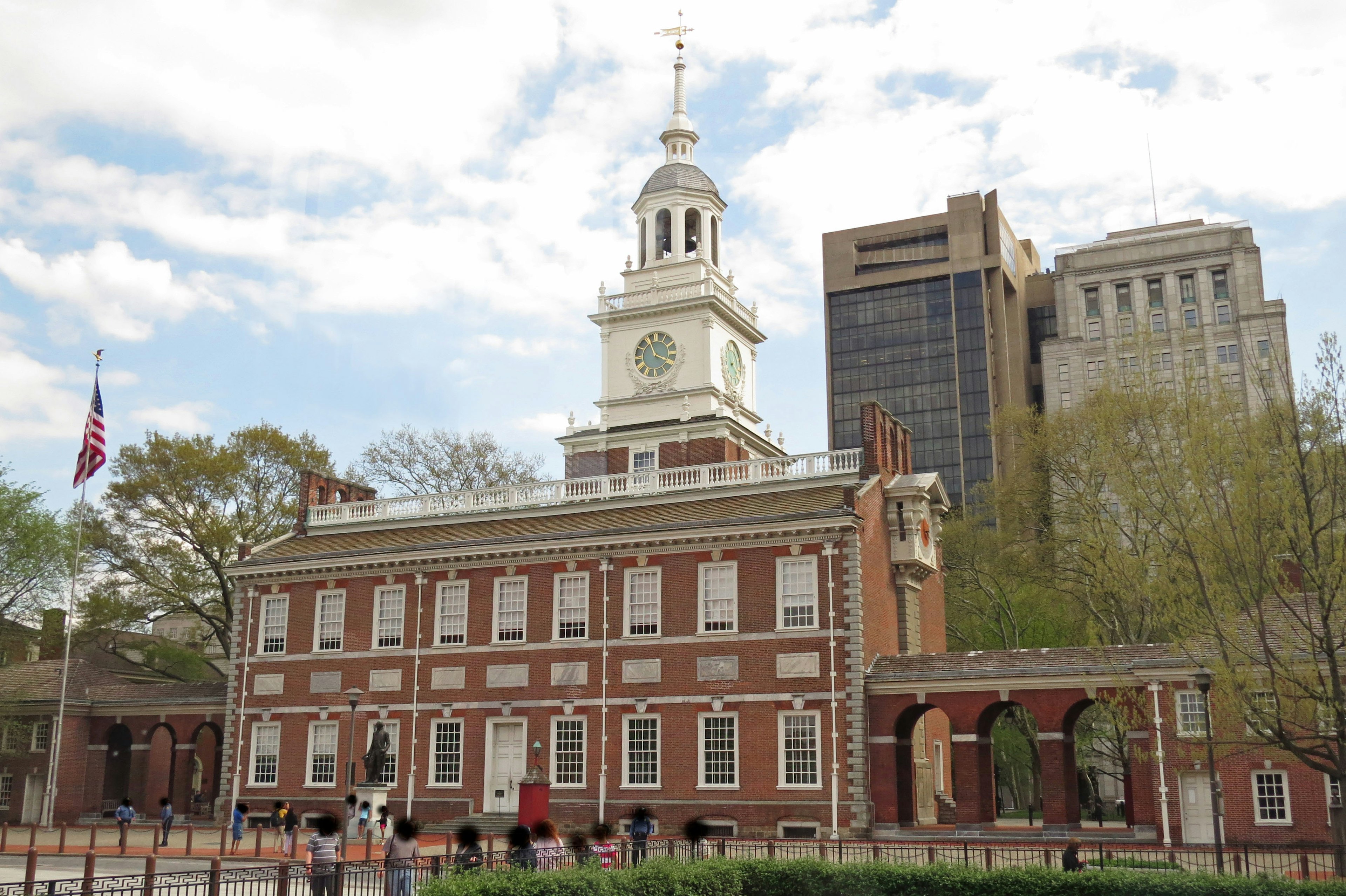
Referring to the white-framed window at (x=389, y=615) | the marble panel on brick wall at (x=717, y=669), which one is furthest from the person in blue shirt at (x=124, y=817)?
the marble panel on brick wall at (x=717, y=669)

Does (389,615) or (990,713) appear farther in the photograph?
(389,615)

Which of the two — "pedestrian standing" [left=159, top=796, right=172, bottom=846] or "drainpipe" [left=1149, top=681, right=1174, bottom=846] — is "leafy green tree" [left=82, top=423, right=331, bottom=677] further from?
"drainpipe" [left=1149, top=681, right=1174, bottom=846]

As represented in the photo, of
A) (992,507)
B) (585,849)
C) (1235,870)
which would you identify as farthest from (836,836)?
(992,507)

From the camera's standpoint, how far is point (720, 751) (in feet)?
124

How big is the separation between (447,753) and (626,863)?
21289 millimetres

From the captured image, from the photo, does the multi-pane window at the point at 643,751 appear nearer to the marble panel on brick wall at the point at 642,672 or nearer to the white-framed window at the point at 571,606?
the marble panel on brick wall at the point at 642,672

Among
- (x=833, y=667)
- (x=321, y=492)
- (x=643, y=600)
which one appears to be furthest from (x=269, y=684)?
(x=833, y=667)

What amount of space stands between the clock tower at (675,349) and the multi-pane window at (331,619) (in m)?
10.9

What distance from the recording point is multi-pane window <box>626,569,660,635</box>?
39875 mm

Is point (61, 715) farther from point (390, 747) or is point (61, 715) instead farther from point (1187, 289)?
point (1187, 289)

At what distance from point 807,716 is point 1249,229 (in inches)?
4579

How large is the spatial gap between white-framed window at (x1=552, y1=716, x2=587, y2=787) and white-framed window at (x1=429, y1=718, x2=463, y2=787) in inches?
131

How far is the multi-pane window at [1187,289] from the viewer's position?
132125 mm

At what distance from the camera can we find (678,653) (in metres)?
39.0
